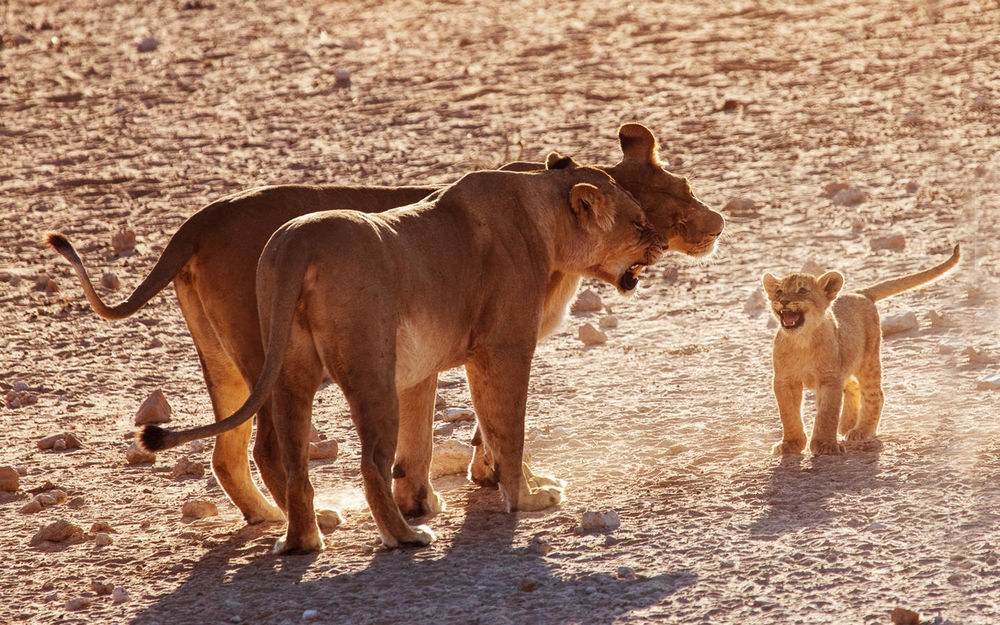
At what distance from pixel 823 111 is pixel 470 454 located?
8808 millimetres

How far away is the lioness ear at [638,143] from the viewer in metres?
8.19

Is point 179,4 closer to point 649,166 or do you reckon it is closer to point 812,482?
point 649,166

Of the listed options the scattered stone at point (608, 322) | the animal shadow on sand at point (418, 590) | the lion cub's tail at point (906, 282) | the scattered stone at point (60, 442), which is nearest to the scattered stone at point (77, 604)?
the animal shadow on sand at point (418, 590)

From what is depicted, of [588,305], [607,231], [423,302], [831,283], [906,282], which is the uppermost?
[607,231]

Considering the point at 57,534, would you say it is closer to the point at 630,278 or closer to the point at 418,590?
the point at 418,590

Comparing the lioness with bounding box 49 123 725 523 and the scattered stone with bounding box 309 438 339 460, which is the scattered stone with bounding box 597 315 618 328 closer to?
the lioness with bounding box 49 123 725 523

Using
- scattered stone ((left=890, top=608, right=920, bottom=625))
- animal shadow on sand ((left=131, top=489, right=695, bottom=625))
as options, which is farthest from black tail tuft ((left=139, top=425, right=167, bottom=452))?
scattered stone ((left=890, top=608, right=920, bottom=625))

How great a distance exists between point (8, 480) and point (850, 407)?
477 centimetres

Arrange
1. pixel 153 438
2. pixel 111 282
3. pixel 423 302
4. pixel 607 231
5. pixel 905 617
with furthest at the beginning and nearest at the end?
pixel 111 282 < pixel 607 231 < pixel 423 302 < pixel 153 438 < pixel 905 617

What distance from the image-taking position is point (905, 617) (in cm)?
529

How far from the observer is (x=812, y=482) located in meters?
7.05

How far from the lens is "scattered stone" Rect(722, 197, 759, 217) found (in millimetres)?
12758

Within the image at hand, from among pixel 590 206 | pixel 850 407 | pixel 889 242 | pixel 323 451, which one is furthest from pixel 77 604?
pixel 889 242

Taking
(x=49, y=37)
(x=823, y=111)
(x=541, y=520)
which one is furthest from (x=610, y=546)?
(x=49, y=37)
